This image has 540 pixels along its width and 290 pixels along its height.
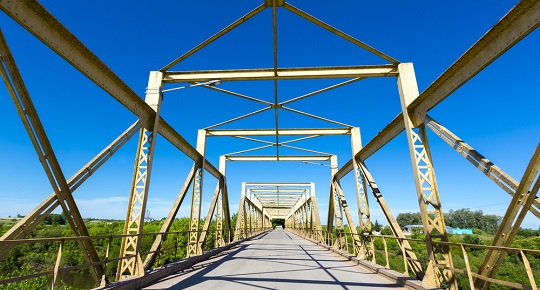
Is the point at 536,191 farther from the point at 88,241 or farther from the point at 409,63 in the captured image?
the point at 88,241

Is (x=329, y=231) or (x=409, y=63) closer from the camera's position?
(x=409, y=63)

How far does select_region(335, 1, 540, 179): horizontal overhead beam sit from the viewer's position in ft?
14.2

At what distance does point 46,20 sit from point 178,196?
23.4ft

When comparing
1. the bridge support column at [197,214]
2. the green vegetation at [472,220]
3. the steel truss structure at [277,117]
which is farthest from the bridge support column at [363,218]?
the green vegetation at [472,220]

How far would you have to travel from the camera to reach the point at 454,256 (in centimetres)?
5281

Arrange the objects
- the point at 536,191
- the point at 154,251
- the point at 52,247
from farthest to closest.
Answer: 1. the point at 52,247
2. the point at 154,251
3. the point at 536,191

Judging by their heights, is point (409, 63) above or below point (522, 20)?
above

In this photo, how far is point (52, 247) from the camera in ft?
189

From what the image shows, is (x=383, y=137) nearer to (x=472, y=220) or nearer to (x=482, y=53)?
(x=482, y=53)

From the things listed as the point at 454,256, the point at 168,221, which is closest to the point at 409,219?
the point at 454,256

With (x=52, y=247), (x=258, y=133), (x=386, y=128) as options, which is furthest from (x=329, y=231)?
(x=52, y=247)

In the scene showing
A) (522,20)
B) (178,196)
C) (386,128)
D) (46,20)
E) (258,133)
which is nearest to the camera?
(522,20)

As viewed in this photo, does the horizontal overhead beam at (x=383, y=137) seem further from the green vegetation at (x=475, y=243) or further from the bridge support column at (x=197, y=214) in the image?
the bridge support column at (x=197, y=214)

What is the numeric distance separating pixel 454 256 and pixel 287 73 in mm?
59736
